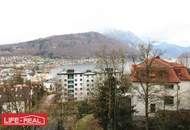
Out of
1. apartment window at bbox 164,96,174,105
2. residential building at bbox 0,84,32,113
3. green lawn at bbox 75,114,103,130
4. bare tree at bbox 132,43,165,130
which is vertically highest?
bare tree at bbox 132,43,165,130

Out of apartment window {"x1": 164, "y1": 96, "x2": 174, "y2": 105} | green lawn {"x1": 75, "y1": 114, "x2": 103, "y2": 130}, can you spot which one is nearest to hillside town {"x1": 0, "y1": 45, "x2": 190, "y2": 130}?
apartment window {"x1": 164, "y1": 96, "x2": 174, "y2": 105}

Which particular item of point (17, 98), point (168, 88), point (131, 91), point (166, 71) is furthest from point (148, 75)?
point (17, 98)

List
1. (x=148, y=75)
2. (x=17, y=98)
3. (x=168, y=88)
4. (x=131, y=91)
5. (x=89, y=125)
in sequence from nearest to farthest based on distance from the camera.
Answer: (x=148, y=75)
(x=17, y=98)
(x=131, y=91)
(x=168, y=88)
(x=89, y=125)

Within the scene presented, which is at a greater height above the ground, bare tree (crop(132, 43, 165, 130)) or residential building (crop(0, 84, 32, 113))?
bare tree (crop(132, 43, 165, 130))

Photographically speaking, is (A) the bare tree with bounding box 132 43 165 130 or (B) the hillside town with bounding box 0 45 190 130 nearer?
(A) the bare tree with bounding box 132 43 165 130

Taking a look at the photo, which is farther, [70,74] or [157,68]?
[70,74]

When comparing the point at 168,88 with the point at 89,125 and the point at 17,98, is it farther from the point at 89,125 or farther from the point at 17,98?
the point at 17,98

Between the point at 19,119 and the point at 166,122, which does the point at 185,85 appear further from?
the point at 19,119

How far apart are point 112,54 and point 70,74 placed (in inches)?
3288

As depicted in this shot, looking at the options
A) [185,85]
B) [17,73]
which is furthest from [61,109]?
[185,85]

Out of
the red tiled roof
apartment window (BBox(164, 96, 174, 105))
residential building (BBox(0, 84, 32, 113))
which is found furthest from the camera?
apartment window (BBox(164, 96, 174, 105))

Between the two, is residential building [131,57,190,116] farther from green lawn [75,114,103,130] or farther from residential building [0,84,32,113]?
residential building [0,84,32,113]

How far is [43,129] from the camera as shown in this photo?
126ft

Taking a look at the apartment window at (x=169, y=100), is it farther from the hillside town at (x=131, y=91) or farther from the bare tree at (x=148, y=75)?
the bare tree at (x=148, y=75)
